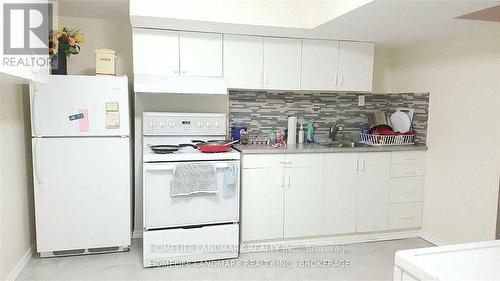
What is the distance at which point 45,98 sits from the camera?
9.28 ft

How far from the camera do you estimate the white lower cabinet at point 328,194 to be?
3189 mm

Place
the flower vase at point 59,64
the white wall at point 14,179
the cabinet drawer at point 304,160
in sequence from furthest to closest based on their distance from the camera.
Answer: the cabinet drawer at point 304,160
the flower vase at point 59,64
the white wall at point 14,179

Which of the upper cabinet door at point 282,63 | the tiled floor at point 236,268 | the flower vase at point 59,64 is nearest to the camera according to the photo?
the tiled floor at point 236,268

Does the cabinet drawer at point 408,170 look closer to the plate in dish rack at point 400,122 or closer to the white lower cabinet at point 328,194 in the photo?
the white lower cabinet at point 328,194

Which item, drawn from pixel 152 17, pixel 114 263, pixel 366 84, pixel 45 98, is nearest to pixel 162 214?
pixel 114 263

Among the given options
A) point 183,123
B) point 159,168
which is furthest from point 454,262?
point 183,123

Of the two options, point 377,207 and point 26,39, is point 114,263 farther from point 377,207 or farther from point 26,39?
point 377,207

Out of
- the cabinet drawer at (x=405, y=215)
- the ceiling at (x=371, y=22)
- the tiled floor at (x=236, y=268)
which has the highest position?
the ceiling at (x=371, y=22)

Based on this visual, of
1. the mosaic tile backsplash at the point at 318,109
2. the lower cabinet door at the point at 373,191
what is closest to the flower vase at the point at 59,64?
the mosaic tile backsplash at the point at 318,109

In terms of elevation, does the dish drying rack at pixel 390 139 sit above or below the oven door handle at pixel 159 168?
above

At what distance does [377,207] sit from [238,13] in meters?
2.23

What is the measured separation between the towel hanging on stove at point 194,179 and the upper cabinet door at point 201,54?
0.85 meters

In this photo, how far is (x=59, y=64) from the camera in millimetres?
3004

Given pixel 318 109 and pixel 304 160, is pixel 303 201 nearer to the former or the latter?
pixel 304 160
